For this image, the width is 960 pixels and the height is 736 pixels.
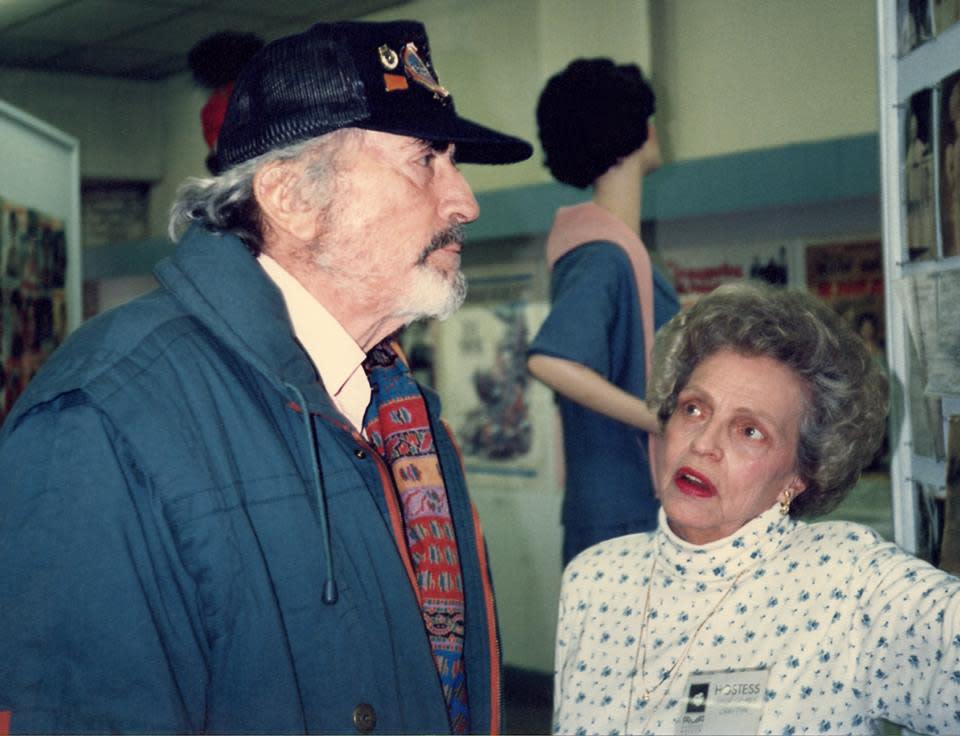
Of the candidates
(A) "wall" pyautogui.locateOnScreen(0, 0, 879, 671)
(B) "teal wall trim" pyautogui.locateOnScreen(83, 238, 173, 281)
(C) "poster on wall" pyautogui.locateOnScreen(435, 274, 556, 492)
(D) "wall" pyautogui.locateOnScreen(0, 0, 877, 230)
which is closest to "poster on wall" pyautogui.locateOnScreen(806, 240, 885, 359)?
(A) "wall" pyautogui.locateOnScreen(0, 0, 879, 671)

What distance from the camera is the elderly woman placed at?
1.31 m

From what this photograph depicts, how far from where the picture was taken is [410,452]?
1.36 meters

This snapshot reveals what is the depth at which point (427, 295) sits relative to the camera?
4.35 ft

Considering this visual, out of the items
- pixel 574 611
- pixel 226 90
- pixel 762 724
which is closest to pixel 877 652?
pixel 762 724

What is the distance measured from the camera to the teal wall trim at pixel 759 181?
3059mm

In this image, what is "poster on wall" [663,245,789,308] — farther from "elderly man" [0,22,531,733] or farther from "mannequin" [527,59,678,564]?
"elderly man" [0,22,531,733]

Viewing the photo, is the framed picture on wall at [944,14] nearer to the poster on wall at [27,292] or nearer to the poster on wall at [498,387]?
the poster on wall at [27,292]

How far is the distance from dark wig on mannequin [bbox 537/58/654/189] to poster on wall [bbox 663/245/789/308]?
1218 mm

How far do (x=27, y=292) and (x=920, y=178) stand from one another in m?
2.27

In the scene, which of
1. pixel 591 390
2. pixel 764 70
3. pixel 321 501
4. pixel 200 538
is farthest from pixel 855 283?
pixel 200 538

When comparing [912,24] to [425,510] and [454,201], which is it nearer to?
[454,201]

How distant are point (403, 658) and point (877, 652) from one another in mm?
535

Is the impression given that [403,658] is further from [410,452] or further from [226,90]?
[226,90]

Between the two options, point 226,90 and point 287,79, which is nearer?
point 287,79
